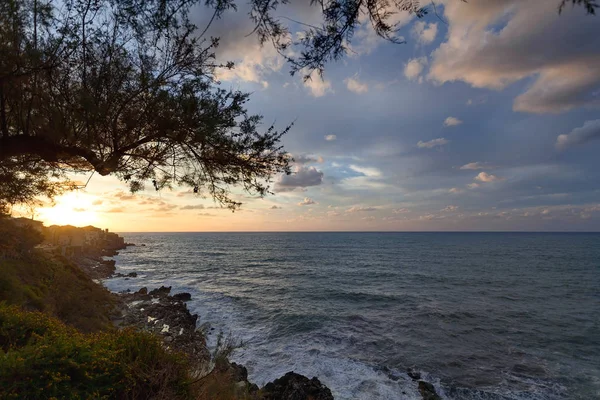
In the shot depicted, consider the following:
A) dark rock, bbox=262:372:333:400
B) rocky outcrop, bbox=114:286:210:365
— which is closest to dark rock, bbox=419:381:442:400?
dark rock, bbox=262:372:333:400

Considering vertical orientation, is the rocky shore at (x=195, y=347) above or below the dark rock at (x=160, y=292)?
above

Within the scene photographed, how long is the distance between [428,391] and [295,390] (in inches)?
253

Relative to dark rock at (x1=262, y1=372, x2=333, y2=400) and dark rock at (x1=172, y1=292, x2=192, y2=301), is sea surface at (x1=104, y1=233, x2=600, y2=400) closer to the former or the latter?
dark rock at (x1=172, y1=292, x2=192, y2=301)

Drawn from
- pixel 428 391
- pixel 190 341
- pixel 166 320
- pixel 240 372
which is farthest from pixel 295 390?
pixel 166 320

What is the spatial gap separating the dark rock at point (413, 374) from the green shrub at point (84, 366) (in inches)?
514

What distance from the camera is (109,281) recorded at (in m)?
40.9

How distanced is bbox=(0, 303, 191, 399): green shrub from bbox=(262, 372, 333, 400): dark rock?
7.28m

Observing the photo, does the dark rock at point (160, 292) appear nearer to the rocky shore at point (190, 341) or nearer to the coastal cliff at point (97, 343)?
the rocky shore at point (190, 341)

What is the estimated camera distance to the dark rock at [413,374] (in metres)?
15.0

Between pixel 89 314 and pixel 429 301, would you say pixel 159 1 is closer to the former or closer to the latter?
pixel 89 314

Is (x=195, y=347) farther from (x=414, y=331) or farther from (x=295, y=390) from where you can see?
(x=414, y=331)

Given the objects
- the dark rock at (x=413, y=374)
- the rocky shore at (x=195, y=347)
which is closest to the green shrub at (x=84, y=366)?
the rocky shore at (x=195, y=347)

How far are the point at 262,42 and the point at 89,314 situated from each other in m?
20.8

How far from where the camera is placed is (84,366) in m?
5.03
